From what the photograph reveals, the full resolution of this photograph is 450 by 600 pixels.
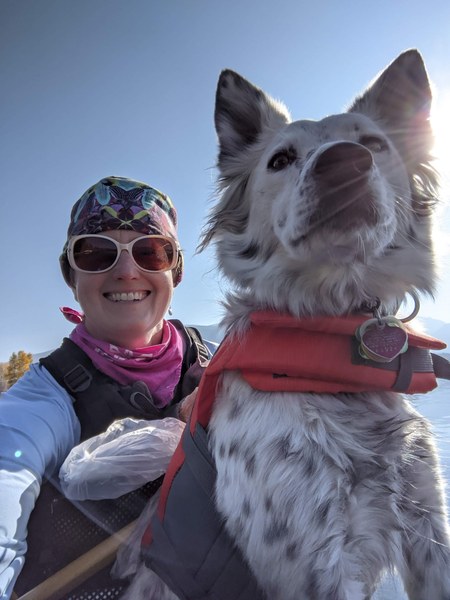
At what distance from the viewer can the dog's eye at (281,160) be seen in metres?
2.21

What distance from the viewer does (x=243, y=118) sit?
104 inches

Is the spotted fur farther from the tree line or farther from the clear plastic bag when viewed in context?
the tree line

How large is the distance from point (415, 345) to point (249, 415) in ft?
2.52

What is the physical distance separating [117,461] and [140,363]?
30.5 inches

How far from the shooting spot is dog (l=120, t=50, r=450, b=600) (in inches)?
55.9

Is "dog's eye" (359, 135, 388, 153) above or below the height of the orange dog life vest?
above

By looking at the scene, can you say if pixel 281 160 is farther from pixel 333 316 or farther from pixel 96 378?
pixel 96 378

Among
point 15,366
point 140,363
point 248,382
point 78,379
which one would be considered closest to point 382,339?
point 248,382

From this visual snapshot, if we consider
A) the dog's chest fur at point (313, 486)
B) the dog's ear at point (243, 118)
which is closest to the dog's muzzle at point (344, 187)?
the dog's chest fur at point (313, 486)

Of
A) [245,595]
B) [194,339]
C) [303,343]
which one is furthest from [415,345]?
[194,339]

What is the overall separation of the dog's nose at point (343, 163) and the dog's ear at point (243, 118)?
1058 millimetres

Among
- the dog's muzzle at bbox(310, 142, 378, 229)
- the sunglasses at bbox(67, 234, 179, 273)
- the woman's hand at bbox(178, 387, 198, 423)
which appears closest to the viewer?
the dog's muzzle at bbox(310, 142, 378, 229)

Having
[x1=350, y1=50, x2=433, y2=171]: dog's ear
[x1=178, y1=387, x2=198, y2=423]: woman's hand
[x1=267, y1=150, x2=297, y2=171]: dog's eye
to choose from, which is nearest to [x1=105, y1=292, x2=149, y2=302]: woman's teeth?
[x1=178, y1=387, x2=198, y2=423]: woman's hand

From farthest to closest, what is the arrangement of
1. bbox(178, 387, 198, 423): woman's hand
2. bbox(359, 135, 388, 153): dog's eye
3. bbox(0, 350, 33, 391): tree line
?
bbox(0, 350, 33, 391): tree line → bbox(178, 387, 198, 423): woman's hand → bbox(359, 135, 388, 153): dog's eye
